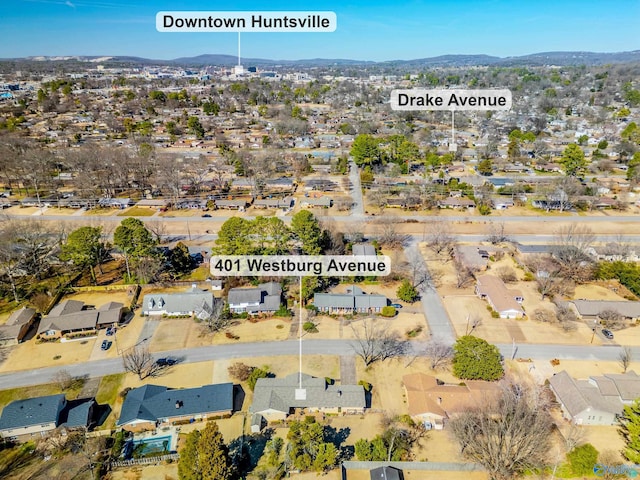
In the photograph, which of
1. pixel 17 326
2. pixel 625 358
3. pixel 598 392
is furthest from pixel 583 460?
pixel 17 326

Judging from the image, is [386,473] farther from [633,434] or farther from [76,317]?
[76,317]

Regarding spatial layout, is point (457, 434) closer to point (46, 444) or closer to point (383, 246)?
point (46, 444)

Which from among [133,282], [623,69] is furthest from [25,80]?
[623,69]

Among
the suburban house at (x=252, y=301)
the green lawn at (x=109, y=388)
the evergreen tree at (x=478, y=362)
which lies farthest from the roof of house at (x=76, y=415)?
the evergreen tree at (x=478, y=362)

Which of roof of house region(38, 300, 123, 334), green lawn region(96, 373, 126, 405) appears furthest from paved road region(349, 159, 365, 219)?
green lawn region(96, 373, 126, 405)

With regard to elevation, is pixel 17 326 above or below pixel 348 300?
below
